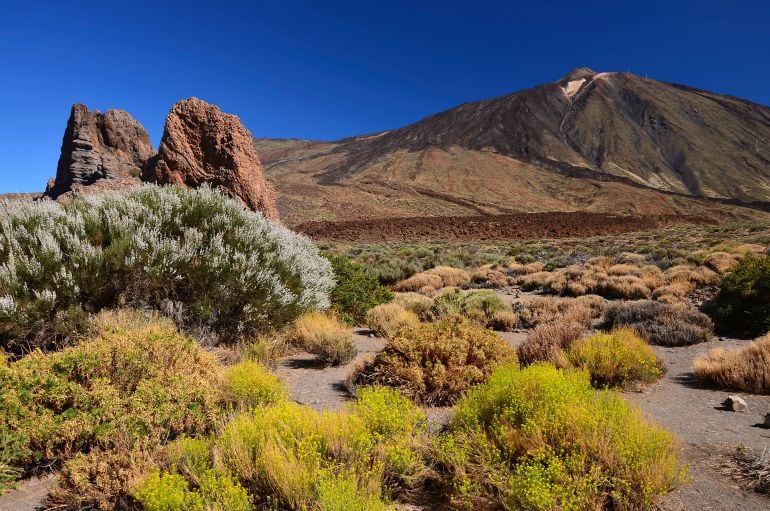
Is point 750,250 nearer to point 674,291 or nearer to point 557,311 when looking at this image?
point 674,291

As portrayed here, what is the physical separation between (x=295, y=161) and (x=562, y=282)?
139557mm

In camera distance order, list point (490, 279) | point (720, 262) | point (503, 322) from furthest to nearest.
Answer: point (490, 279) < point (720, 262) < point (503, 322)

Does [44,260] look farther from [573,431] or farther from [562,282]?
[562,282]

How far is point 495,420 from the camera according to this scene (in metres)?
3.59

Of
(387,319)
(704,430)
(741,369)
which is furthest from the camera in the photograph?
(387,319)

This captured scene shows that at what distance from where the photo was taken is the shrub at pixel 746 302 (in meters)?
8.17

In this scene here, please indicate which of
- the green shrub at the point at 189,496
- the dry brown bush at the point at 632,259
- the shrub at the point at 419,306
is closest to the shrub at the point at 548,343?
the shrub at the point at 419,306

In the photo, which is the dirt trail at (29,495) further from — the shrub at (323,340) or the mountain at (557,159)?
the mountain at (557,159)

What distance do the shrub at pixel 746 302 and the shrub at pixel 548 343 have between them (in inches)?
156

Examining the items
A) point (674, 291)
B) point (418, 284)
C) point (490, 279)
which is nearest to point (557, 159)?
point (490, 279)

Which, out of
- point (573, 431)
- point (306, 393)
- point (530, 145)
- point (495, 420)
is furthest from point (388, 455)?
point (530, 145)

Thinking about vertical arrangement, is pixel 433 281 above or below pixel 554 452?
above

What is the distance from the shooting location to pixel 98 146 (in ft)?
120

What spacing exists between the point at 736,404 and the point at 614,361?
125 cm
